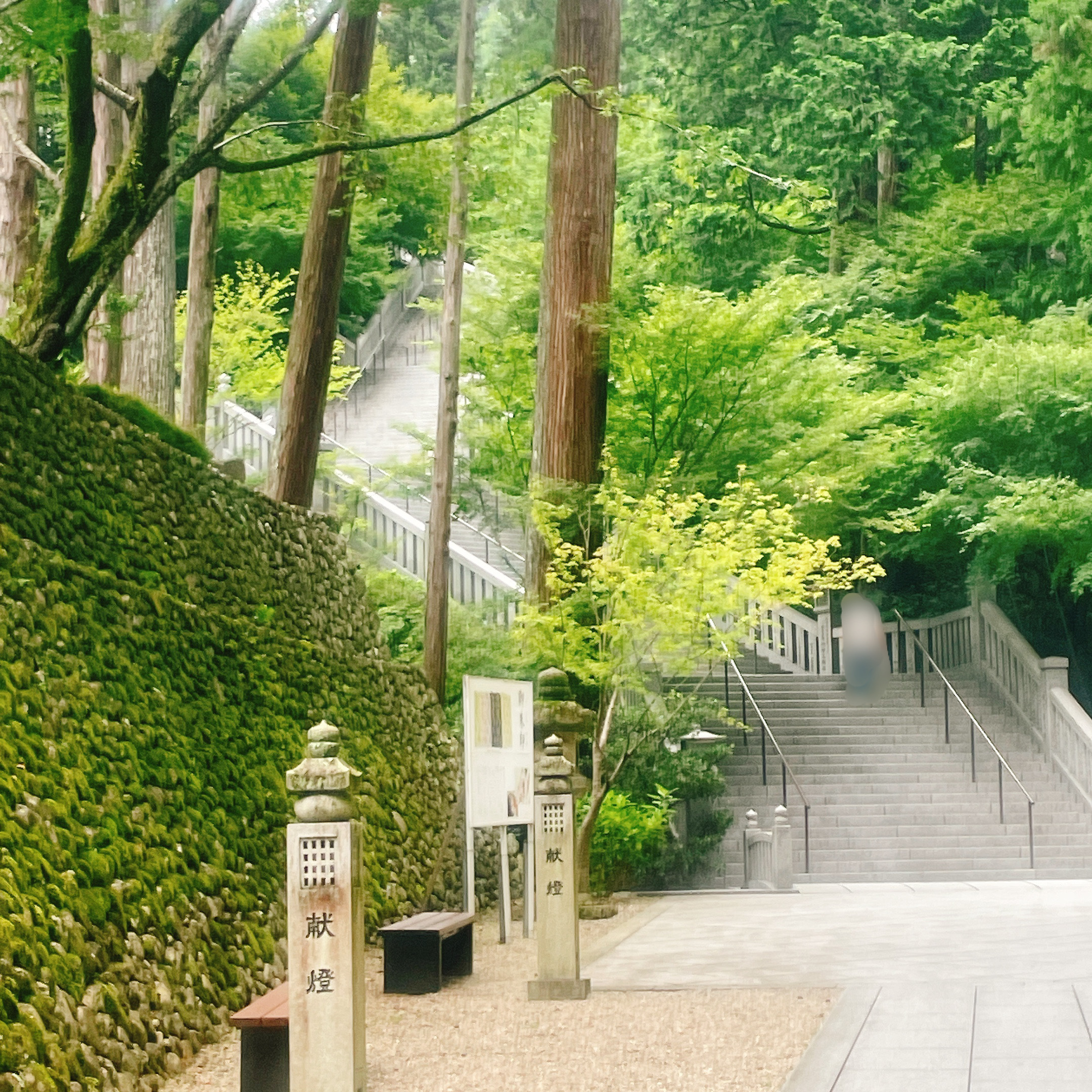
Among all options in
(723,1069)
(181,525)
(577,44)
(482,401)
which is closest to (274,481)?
(181,525)

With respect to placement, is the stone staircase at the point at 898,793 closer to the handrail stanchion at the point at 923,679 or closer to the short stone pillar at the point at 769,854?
the handrail stanchion at the point at 923,679

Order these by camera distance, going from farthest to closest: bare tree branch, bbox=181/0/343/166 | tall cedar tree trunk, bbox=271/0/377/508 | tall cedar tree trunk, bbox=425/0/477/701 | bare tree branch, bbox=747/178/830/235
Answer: bare tree branch, bbox=747/178/830/235 → tall cedar tree trunk, bbox=425/0/477/701 → tall cedar tree trunk, bbox=271/0/377/508 → bare tree branch, bbox=181/0/343/166

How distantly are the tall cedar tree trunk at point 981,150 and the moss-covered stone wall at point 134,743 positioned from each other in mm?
16076

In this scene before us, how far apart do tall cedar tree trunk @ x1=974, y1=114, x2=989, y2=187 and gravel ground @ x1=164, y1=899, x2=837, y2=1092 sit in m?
17.9

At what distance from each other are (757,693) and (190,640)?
42.6ft

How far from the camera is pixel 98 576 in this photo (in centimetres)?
806

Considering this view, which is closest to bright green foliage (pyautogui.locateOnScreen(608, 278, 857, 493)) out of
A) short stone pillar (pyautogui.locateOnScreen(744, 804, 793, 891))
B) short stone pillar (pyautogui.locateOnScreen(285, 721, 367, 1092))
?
short stone pillar (pyautogui.locateOnScreen(744, 804, 793, 891))

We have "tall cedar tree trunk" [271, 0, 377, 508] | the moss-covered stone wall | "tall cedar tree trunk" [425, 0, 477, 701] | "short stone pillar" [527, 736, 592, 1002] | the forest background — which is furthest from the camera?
the forest background

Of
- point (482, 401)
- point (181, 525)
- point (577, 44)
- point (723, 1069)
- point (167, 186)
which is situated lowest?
point (723, 1069)

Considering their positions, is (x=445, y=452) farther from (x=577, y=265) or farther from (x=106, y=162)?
(x=106, y=162)

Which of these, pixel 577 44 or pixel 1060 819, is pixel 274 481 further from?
pixel 1060 819

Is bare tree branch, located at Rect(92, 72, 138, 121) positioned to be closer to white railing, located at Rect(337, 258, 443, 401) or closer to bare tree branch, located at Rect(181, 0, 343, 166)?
bare tree branch, located at Rect(181, 0, 343, 166)

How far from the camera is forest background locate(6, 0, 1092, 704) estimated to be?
1791 centimetres

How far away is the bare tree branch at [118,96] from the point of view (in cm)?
982
